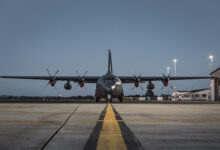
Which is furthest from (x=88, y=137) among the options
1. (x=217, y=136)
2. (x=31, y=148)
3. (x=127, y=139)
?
(x=217, y=136)

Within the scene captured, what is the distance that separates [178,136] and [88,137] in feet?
6.38

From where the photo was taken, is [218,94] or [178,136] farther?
[218,94]

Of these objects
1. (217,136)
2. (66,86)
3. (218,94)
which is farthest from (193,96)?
(217,136)

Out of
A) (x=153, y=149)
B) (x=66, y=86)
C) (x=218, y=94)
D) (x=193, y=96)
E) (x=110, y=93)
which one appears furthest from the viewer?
(x=193, y=96)

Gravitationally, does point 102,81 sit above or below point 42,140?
above

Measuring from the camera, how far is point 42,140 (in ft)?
17.4

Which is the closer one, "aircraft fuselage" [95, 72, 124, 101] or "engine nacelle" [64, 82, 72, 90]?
"aircraft fuselage" [95, 72, 124, 101]

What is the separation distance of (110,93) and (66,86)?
41.9 ft

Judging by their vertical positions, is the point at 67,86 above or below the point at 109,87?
above

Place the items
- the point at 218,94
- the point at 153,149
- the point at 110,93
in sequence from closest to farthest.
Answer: the point at 153,149 → the point at 110,93 → the point at 218,94

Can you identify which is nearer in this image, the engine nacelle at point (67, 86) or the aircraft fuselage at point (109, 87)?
the aircraft fuselage at point (109, 87)

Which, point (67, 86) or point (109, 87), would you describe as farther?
point (67, 86)

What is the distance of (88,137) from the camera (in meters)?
5.70

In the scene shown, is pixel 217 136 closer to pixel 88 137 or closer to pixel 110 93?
pixel 88 137
